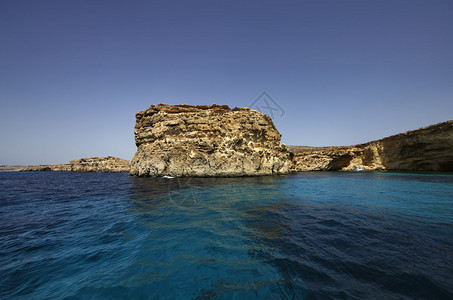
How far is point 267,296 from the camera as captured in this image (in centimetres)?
304

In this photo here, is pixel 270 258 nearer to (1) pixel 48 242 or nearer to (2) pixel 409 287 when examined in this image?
(2) pixel 409 287

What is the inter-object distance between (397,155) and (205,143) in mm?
44715

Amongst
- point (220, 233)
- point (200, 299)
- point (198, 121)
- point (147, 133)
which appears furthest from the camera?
point (147, 133)

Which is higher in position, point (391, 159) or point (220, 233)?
point (391, 159)

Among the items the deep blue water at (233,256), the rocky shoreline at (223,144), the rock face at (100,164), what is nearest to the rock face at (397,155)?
the rocky shoreline at (223,144)

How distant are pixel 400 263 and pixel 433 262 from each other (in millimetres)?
814

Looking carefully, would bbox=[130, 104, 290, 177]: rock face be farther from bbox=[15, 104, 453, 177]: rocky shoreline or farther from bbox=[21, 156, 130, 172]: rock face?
bbox=[21, 156, 130, 172]: rock face

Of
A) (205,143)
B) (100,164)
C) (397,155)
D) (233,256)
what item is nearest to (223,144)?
(205,143)

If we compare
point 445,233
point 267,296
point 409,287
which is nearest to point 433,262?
point 409,287

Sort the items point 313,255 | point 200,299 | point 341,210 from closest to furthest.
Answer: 1. point 200,299
2. point 313,255
3. point 341,210

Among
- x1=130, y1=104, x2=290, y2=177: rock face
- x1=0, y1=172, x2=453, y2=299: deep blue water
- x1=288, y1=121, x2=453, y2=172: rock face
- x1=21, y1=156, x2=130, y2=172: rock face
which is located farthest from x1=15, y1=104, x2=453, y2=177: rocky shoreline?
x1=21, y1=156, x2=130, y2=172: rock face

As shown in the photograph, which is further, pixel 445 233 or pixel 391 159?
pixel 391 159

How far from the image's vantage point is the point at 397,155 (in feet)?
127

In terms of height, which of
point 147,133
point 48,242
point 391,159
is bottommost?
point 48,242
